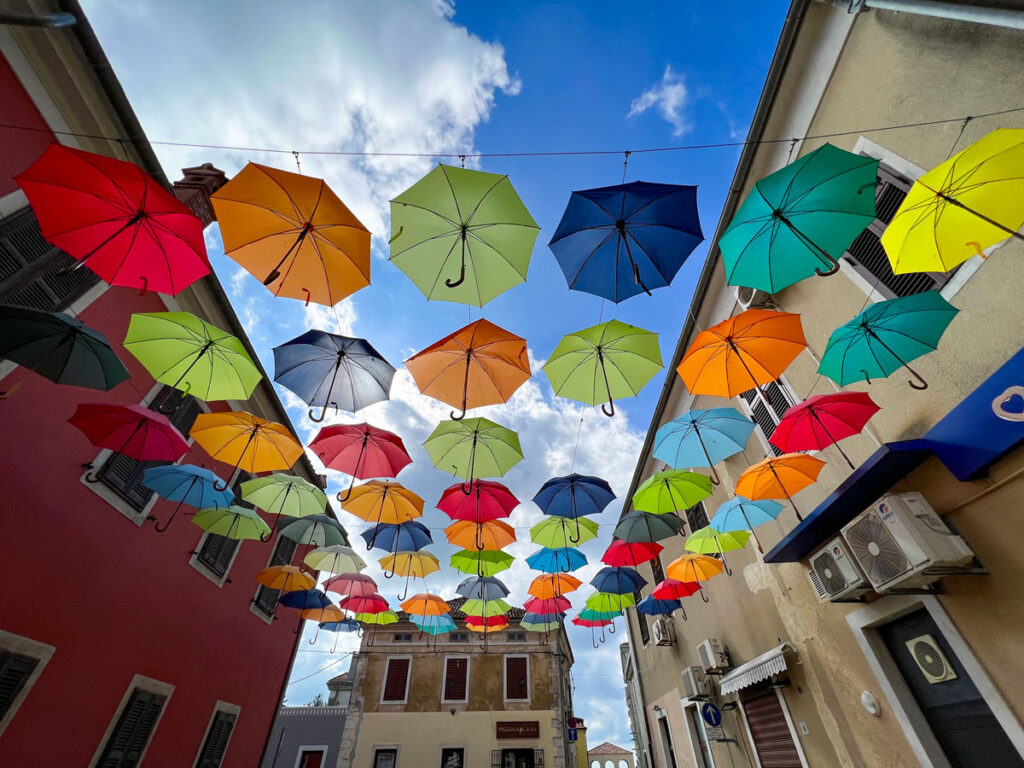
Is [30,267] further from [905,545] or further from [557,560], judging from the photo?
[557,560]

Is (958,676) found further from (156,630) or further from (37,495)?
(156,630)

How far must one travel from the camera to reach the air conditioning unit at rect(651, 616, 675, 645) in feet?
35.4

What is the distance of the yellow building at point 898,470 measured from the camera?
3369 mm

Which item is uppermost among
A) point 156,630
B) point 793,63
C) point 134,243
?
point 793,63

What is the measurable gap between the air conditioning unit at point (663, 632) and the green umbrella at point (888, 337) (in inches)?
362

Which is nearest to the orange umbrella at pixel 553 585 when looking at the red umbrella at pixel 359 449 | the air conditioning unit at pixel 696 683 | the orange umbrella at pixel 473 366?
the air conditioning unit at pixel 696 683

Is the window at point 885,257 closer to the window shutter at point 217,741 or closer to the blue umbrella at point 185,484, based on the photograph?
the blue umbrella at point 185,484

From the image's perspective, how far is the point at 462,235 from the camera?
14.6ft

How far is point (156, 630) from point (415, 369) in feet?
22.0

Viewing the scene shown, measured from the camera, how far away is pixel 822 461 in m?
5.18

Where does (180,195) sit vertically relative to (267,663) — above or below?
above

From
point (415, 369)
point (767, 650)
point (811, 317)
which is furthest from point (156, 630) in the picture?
point (811, 317)

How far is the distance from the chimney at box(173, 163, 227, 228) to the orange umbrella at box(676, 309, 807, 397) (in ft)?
28.4

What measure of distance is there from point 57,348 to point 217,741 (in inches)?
349
